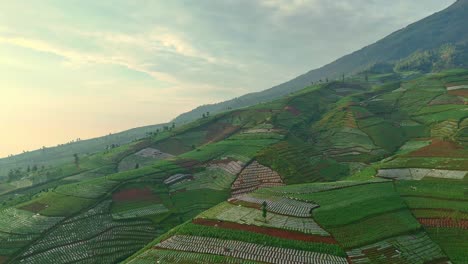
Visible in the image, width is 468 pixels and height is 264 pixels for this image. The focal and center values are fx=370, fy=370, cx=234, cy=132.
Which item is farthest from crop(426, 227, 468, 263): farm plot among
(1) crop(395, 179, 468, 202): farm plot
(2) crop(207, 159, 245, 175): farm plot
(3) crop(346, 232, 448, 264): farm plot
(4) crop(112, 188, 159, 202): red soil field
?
(4) crop(112, 188, 159, 202): red soil field

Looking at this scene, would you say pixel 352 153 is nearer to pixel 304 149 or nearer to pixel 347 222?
pixel 304 149

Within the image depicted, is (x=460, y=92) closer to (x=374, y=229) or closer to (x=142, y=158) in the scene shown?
(x=374, y=229)

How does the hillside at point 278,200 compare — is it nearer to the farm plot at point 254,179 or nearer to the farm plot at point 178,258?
the farm plot at point 178,258

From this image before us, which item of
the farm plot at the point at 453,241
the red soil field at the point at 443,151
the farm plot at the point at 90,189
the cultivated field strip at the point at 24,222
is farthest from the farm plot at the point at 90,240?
the red soil field at the point at 443,151

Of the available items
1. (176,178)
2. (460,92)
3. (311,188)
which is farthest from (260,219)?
(460,92)

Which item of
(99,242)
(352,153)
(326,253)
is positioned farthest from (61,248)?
(352,153)

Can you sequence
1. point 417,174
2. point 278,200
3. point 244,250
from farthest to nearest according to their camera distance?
1. point 417,174
2. point 278,200
3. point 244,250
